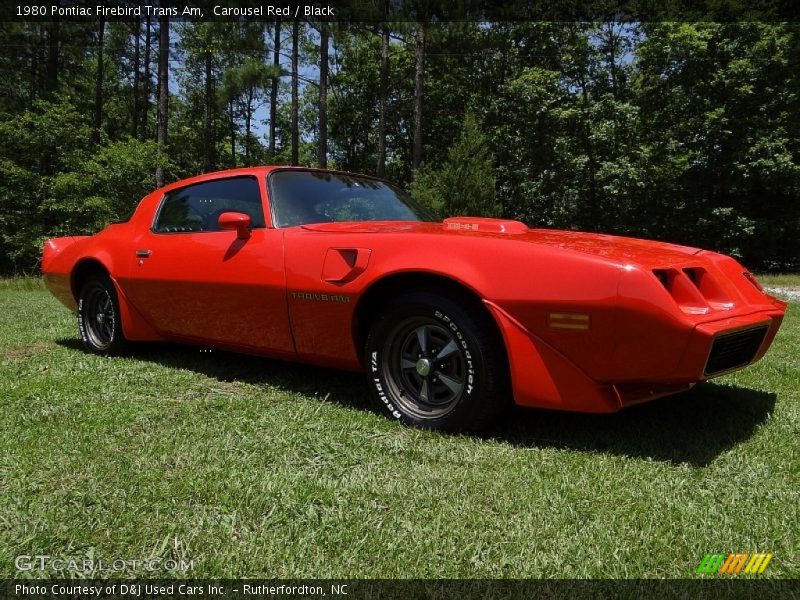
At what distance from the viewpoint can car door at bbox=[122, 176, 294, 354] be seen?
10.8ft

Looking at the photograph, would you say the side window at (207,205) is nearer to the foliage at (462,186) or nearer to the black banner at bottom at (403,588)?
the black banner at bottom at (403,588)

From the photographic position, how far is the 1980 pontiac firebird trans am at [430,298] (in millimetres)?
2299

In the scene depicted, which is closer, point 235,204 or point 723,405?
point 723,405

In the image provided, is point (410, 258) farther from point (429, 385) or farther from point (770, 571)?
point (770, 571)

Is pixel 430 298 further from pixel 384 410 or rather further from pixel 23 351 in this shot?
pixel 23 351

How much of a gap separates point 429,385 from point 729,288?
1.40m

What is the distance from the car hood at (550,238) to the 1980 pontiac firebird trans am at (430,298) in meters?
0.02

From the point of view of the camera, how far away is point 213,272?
139 inches

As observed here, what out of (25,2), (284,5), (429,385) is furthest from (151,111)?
(429,385)

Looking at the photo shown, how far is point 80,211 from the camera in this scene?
59.4 ft

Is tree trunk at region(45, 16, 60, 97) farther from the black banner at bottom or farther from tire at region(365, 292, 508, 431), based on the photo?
the black banner at bottom

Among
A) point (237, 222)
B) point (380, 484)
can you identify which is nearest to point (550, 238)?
point (380, 484)

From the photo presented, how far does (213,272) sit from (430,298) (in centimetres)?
151

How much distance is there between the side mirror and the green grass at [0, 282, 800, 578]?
0.93 m
